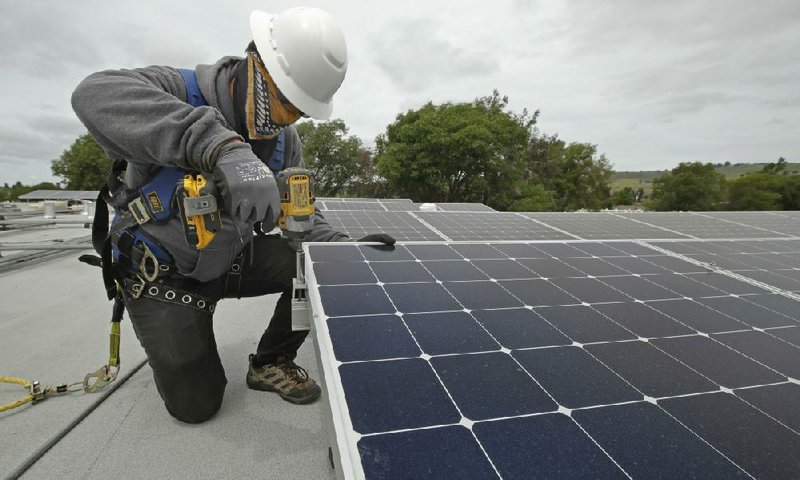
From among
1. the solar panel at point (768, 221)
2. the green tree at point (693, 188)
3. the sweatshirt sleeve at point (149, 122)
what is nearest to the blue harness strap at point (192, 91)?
the sweatshirt sleeve at point (149, 122)

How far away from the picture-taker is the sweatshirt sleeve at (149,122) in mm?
1974

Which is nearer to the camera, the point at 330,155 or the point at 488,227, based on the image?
the point at 488,227

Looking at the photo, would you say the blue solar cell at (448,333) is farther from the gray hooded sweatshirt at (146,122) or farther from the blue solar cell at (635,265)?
the blue solar cell at (635,265)

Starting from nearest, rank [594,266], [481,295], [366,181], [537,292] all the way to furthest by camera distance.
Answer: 1. [481,295]
2. [537,292]
3. [594,266]
4. [366,181]

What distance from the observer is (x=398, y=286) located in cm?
212

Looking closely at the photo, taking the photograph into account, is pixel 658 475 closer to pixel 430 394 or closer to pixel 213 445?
pixel 430 394

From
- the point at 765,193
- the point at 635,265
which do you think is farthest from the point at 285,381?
the point at 765,193

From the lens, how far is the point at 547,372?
1465 millimetres

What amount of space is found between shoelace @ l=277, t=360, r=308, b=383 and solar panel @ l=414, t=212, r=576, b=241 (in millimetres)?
3650

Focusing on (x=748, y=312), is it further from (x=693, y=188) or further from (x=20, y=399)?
(x=693, y=188)

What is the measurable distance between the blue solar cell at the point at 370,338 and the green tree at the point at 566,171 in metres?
35.8

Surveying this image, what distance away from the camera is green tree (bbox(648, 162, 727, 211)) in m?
44.0

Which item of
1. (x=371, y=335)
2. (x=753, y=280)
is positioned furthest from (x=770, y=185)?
(x=371, y=335)

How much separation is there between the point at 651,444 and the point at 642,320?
37.5 inches
